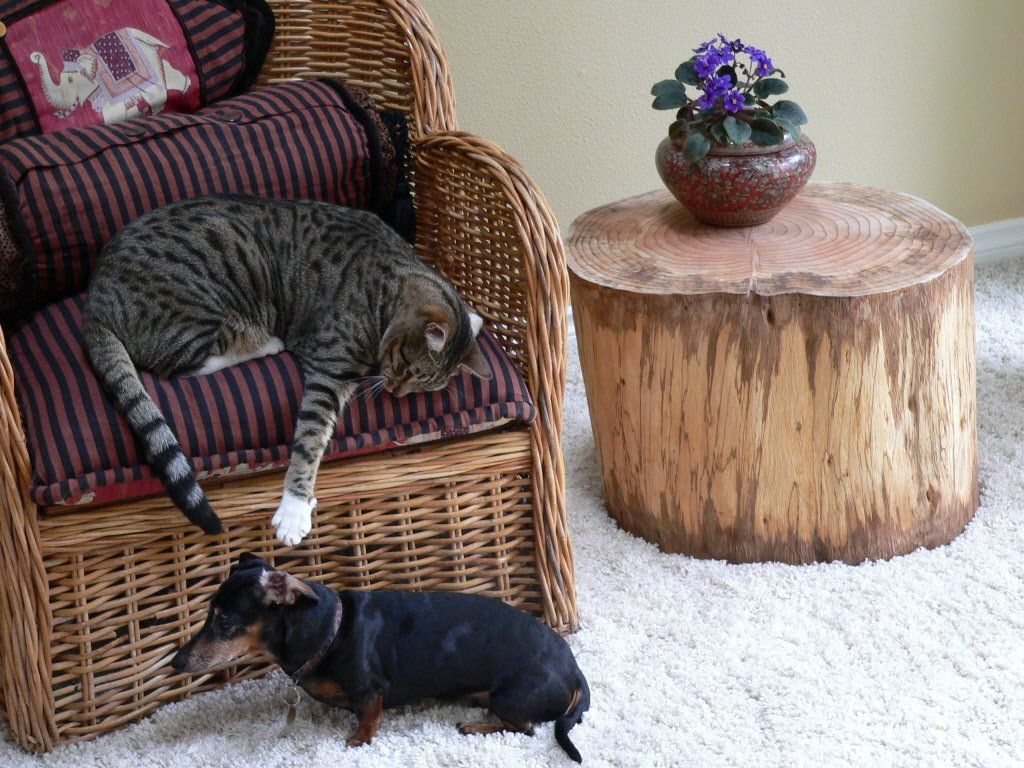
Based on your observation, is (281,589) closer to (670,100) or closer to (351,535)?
(351,535)

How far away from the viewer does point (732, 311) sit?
1717mm

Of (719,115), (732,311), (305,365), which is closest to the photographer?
(305,365)

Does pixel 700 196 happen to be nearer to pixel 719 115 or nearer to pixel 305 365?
pixel 719 115

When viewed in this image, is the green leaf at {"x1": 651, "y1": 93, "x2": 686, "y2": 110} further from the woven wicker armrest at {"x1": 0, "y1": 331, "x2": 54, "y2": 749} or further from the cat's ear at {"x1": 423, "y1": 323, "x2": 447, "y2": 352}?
the woven wicker armrest at {"x1": 0, "y1": 331, "x2": 54, "y2": 749}

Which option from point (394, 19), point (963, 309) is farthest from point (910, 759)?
point (394, 19)

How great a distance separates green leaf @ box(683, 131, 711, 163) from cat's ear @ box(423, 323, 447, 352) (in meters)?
0.57

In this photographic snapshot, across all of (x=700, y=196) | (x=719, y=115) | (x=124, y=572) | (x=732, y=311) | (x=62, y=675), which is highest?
(x=719, y=115)

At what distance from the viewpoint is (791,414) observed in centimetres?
176

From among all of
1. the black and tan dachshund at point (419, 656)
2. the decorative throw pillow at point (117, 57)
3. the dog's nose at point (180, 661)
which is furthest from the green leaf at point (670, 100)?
the dog's nose at point (180, 661)

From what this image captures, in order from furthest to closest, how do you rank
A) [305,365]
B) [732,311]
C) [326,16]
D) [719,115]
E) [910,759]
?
[326,16]
[719,115]
[732,311]
[305,365]
[910,759]

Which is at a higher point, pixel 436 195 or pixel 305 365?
pixel 436 195

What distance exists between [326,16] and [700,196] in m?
0.76

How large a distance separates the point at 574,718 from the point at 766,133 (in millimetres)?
976

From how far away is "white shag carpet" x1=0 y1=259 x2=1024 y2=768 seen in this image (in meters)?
1.49
